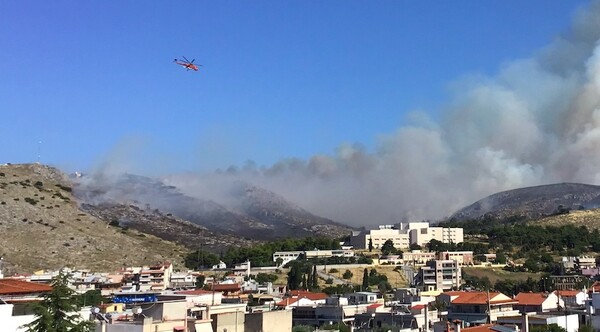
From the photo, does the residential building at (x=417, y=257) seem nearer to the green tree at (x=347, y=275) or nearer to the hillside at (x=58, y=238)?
the green tree at (x=347, y=275)

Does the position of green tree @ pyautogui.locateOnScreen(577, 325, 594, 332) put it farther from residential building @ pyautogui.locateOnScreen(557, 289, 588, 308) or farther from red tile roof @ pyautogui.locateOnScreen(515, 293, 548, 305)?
red tile roof @ pyautogui.locateOnScreen(515, 293, 548, 305)

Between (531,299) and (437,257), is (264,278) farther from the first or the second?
(531,299)

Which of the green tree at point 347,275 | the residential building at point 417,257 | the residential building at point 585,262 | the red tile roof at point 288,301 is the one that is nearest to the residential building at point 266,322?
the red tile roof at point 288,301

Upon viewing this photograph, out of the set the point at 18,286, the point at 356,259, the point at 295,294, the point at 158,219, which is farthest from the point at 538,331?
the point at 158,219

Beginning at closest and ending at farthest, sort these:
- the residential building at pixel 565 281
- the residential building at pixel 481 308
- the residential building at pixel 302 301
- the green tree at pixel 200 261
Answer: the residential building at pixel 481 308 → the residential building at pixel 302 301 → the residential building at pixel 565 281 → the green tree at pixel 200 261

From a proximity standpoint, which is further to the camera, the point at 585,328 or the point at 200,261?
the point at 200,261

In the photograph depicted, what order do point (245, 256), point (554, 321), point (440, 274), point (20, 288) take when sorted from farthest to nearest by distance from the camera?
point (245, 256) < point (440, 274) < point (554, 321) < point (20, 288)

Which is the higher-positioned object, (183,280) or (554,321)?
(183,280)

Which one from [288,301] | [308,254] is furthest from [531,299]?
[308,254]
